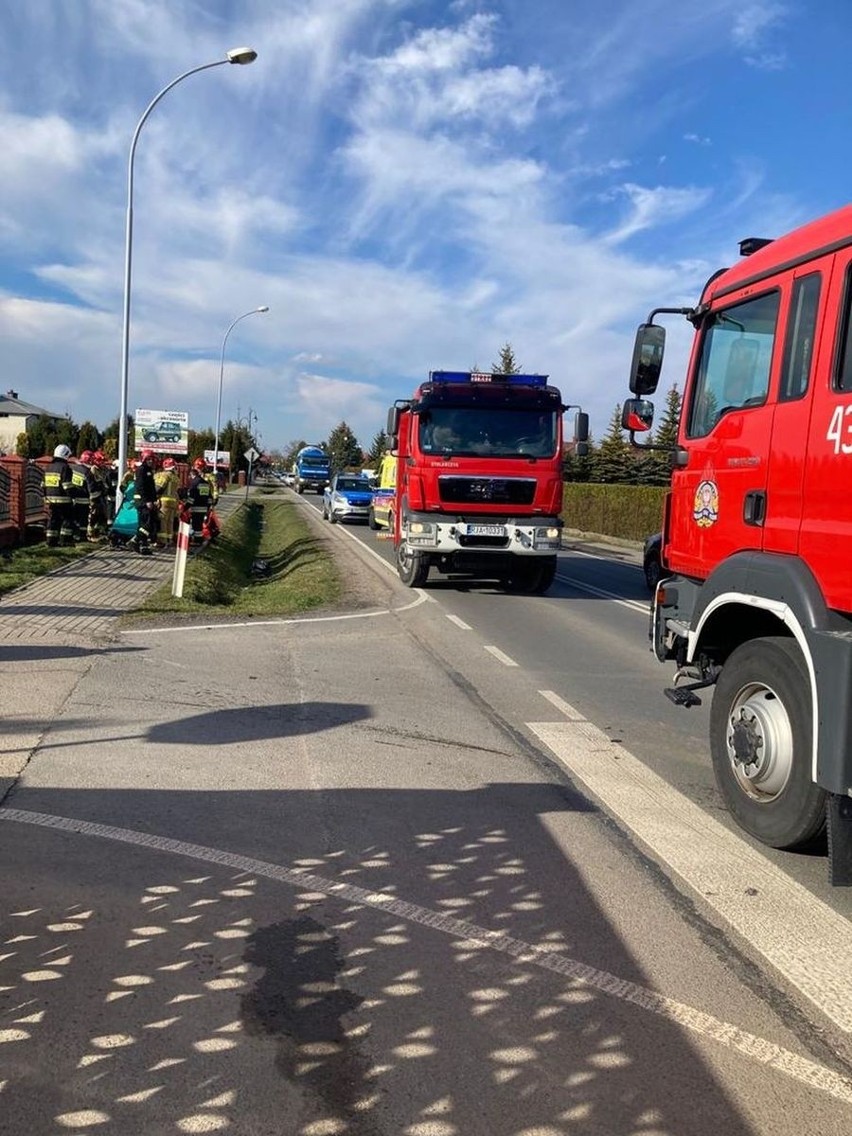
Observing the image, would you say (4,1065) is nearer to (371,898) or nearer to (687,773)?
→ (371,898)

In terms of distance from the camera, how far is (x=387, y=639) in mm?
10844

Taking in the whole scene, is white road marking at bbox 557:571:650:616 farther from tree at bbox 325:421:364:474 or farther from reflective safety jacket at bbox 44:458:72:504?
tree at bbox 325:421:364:474

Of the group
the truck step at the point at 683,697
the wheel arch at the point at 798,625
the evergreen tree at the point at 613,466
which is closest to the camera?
the wheel arch at the point at 798,625

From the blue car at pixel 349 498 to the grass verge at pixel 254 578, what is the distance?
577 centimetres

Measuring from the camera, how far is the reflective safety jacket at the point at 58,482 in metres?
16.8

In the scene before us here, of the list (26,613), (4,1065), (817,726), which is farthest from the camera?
(26,613)

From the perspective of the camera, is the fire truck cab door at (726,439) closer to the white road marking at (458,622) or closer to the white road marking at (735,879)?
the white road marking at (735,879)

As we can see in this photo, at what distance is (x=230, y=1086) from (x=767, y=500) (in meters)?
3.41

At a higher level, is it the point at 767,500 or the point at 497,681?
the point at 767,500

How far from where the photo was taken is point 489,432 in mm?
14664

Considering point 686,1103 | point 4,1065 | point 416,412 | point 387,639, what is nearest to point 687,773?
point 686,1103

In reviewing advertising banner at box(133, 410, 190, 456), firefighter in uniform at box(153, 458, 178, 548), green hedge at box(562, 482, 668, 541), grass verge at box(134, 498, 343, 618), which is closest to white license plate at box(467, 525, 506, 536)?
grass verge at box(134, 498, 343, 618)

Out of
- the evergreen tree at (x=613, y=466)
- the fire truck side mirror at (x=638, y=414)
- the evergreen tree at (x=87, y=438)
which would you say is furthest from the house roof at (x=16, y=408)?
the fire truck side mirror at (x=638, y=414)

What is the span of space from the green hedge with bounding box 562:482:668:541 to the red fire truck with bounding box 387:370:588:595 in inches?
617
